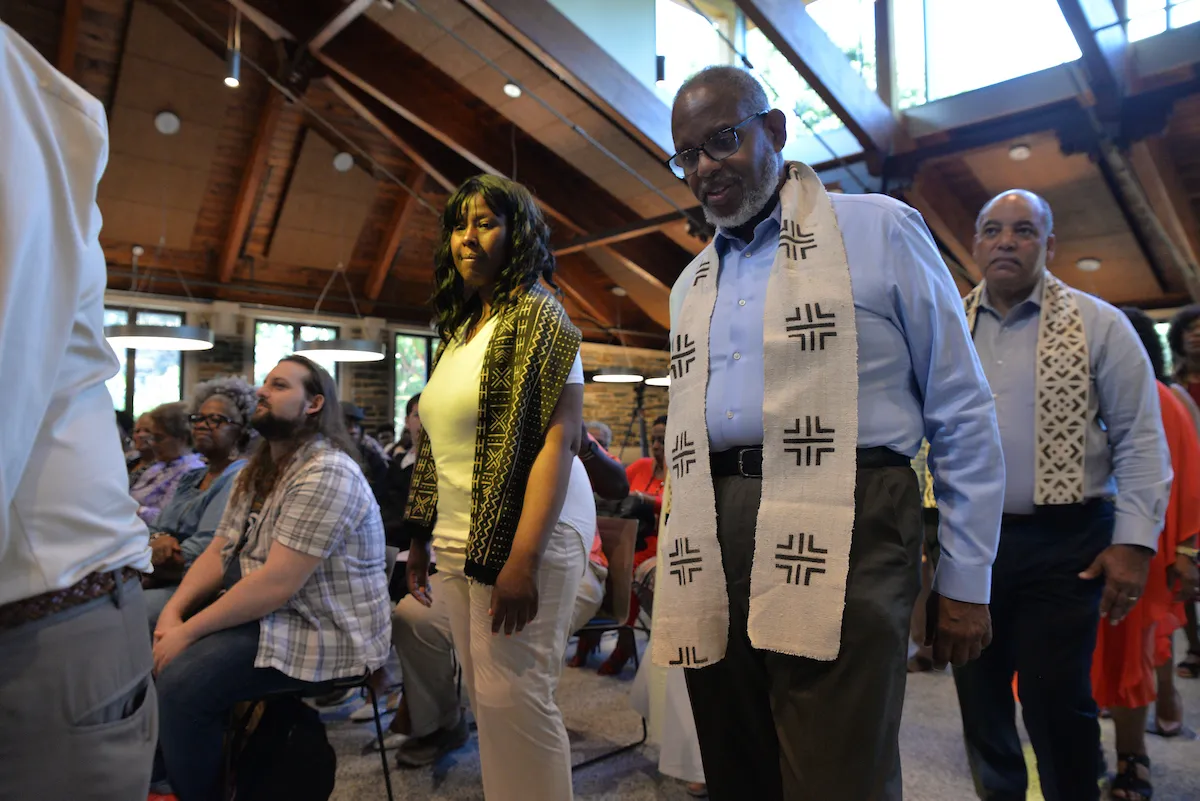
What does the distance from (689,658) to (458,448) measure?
2.13 feet

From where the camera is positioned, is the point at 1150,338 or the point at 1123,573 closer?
the point at 1123,573

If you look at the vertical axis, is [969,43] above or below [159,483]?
above

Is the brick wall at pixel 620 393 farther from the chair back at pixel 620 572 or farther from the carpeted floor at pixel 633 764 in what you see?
the chair back at pixel 620 572

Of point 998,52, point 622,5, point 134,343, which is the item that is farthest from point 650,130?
point 134,343

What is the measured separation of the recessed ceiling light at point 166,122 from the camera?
7.80 meters

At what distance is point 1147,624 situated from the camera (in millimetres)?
2227

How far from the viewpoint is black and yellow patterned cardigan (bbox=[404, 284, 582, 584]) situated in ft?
4.63

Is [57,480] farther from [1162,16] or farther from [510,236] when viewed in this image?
[1162,16]

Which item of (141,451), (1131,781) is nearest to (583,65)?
(141,451)

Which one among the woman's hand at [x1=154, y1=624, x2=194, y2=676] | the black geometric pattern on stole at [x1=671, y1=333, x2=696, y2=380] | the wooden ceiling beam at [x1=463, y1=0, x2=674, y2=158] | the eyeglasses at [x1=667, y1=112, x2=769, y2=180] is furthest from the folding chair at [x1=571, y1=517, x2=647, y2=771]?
the wooden ceiling beam at [x1=463, y1=0, x2=674, y2=158]

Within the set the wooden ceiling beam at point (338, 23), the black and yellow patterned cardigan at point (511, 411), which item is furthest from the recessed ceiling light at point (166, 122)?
the black and yellow patterned cardigan at point (511, 411)

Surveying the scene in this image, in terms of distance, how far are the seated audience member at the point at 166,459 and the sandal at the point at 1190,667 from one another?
4.40m

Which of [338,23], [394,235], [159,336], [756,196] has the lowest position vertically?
[756,196]

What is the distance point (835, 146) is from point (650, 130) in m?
1.61
